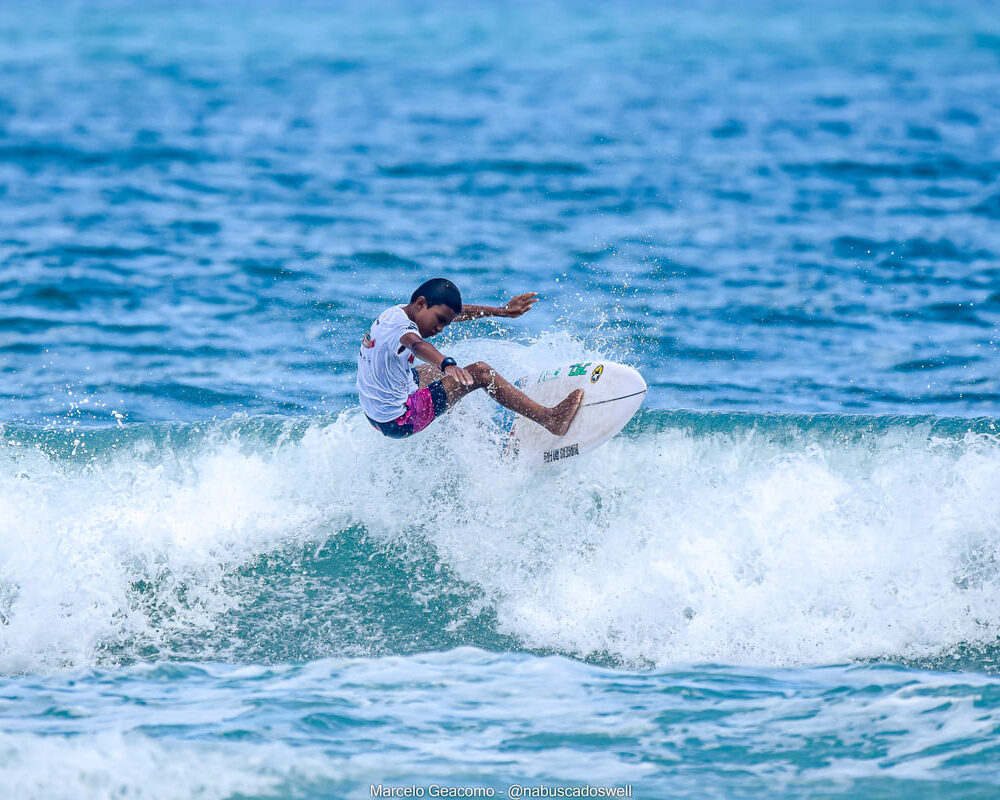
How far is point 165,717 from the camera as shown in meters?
7.47

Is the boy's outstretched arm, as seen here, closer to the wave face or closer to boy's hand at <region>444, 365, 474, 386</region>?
the wave face

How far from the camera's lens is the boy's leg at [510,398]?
8914 millimetres

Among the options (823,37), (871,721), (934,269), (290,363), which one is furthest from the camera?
(823,37)

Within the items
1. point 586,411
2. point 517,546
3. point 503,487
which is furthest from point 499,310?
point 517,546

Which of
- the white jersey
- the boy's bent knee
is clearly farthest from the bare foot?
the white jersey

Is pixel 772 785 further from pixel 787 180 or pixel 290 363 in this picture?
pixel 787 180

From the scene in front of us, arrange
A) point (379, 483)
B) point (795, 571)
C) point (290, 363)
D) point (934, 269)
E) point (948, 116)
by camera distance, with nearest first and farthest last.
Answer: point (795, 571)
point (379, 483)
point (290, 363)
point (934, 269)
point (948, 116)

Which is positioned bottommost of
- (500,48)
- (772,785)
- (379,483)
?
(772,785)

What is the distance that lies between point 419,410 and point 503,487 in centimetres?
106

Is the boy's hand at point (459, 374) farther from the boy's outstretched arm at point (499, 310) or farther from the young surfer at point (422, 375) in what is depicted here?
the boy's outstretched arm at point (499, 310)

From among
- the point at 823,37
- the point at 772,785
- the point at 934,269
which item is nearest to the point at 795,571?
the point at 772,785

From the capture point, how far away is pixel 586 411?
951 cm

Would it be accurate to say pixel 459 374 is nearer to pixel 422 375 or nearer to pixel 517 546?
pixel 422 375

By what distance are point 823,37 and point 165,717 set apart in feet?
144
